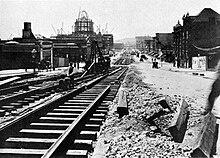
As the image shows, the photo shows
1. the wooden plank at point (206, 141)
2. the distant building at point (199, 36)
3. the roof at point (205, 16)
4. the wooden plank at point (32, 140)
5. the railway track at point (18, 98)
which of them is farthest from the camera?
the roof at point (205, 16)

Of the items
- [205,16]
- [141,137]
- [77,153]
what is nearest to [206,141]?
[141,137]

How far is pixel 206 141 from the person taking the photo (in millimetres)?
4703

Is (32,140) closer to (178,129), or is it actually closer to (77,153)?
(77,153)

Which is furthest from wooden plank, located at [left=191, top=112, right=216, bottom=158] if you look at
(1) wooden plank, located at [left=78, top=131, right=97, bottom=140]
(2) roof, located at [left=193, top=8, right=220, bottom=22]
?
(2) roof, located at [left=193, top=8, right=220, bottom=22]

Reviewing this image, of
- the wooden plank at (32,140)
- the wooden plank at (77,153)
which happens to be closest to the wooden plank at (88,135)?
the wooden plank at (32,140)

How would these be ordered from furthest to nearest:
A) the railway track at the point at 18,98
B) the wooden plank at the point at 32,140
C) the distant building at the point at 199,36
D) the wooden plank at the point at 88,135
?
the distant building at the point at 199,36, the railway track at the point at 18,98, the wooden plank at the point at 88,135, the wooden plank at the point at 32,140

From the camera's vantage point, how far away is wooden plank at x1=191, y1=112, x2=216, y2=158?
14.3ft

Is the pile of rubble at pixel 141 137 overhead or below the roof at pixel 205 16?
below

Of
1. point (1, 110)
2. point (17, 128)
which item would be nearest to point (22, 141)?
point (17, 128)

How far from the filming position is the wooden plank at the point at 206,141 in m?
4.35

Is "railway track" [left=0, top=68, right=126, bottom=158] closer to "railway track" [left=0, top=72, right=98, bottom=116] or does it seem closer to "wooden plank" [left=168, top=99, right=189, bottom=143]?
"wooden plank" [left=168, top=99, right=189, bottom=143]

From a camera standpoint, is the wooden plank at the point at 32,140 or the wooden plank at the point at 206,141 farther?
the wooden plank at the point at 32,140

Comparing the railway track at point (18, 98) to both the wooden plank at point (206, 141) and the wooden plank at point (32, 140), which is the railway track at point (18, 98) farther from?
the wooden plank at point (206, 141)

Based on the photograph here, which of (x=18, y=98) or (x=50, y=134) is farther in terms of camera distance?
(x=18, y=98)
